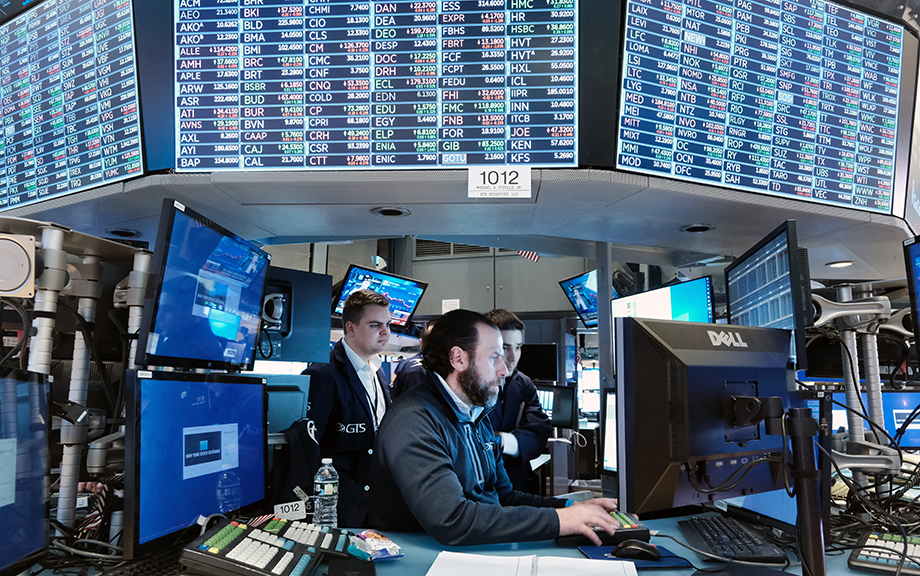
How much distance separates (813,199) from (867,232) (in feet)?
1.43

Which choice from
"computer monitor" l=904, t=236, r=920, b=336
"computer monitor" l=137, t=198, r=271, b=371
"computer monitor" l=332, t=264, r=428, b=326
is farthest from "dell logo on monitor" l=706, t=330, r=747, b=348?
"computer monitor" l=332, t=264, r=428, b=326

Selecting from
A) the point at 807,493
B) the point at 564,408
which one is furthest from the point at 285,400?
the point at 564,408

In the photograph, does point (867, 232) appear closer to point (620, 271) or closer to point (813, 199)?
point (813, 199)

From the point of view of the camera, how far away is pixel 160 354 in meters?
1.47

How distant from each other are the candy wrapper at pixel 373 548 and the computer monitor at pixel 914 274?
1.90 meters

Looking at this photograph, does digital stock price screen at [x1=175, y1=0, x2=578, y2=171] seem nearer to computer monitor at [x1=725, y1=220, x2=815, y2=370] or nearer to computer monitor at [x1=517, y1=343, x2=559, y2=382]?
computer monitor at [x1=725, y1=220, x2=815, y2=370]

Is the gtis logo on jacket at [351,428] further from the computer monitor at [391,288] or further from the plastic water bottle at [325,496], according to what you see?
the computer monitor at [391,288]

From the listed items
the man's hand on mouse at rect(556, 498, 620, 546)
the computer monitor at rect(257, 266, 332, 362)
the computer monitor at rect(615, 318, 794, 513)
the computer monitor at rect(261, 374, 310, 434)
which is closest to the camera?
the computer monitor at rect(615, 318, 794, 513)

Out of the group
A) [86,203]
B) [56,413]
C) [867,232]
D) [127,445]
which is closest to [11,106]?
[86,203]

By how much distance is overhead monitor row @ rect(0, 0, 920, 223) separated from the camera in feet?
6.93

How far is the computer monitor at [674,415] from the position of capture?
1278 millimetres

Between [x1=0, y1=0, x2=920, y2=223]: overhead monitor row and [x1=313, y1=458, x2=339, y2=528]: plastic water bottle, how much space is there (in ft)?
3.61

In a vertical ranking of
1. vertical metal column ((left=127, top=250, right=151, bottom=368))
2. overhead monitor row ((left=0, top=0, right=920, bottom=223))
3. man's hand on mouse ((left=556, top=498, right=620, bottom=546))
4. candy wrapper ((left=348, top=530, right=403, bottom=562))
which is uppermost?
overhead monitor row ((left=0, top=0, right=920, bottom=223))

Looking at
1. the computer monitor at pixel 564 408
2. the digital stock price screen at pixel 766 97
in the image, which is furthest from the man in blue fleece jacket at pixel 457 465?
the computer monitor at pixel 564 408
